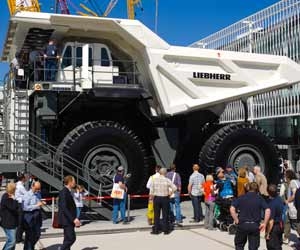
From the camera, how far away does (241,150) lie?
15719 mm

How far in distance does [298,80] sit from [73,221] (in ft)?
34.2

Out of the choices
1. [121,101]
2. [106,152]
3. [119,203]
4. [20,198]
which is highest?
[121,101]

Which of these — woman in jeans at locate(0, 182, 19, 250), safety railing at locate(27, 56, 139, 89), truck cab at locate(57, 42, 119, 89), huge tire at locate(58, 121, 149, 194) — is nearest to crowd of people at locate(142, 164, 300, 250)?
huge tire at locate(58, 121, 149, 194)

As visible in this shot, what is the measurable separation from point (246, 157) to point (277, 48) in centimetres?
2502

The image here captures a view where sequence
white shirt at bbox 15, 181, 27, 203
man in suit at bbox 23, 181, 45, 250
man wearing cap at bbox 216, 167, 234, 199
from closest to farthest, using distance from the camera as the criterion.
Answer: man in suit at bbox 23, 181, 45, 250 → white shirt at bbox 15, 181, 27, 203 → man wearing cap at bbox 216, 167, 234, 199

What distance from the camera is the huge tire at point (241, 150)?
606 inches

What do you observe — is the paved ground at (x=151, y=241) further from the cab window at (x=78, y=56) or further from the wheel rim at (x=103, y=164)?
the cab window at (x=78, y=56)

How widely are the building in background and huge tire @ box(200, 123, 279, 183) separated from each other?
65.7ft

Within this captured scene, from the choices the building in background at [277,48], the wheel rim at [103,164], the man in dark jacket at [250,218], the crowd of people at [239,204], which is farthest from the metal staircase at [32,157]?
the building in background at [277,48]

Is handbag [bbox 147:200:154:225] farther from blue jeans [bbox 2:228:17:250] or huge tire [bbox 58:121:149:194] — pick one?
blue jeans [bbox 2:228:17:250]

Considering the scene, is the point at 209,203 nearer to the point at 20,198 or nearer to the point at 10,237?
the point at 20,198

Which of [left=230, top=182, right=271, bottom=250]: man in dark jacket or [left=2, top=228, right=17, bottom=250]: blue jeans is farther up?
[left=230, top=182, right=271, bottom=250]: man in dark jacket

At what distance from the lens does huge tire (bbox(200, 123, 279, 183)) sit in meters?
15.4

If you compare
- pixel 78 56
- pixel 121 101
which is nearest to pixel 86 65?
pixel 78 56
